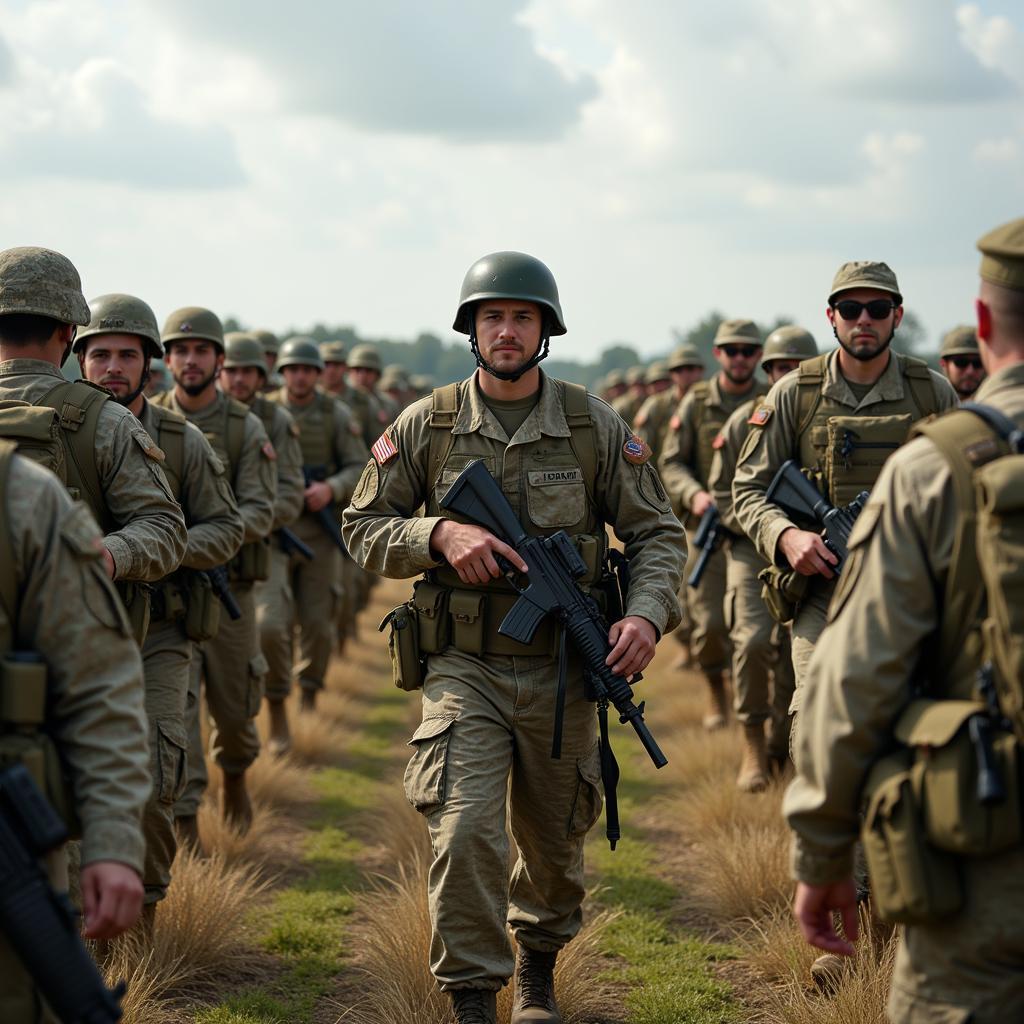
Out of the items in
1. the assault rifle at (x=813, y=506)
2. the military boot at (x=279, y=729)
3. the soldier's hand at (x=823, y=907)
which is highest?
the assault rifle at (x=813, y=506)

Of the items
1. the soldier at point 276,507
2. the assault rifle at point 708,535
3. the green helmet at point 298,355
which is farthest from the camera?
the green helmet at point 298,355

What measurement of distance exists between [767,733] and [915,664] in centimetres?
571

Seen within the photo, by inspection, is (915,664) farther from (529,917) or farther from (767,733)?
(767,733)

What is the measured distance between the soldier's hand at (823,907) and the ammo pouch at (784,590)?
8.74 ft

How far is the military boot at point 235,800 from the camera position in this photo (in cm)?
782

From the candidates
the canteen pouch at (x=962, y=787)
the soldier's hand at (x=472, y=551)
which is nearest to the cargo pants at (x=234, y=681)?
the soldier's hand at (x=472, y=551)

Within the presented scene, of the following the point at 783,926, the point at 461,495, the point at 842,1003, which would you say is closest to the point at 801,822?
the point at 842,1003

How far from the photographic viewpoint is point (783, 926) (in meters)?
5.79

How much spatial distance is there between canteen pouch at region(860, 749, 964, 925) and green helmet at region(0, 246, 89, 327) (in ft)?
9.89

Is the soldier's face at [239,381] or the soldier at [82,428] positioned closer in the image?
the soldier at [82,428]

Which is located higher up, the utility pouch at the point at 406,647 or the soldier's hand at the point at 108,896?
the utility pouch at the point at 406,647

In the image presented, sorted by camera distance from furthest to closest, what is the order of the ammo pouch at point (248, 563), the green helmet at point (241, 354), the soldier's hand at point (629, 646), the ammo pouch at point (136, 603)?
1. the green helmet at point (241, 354)
2. the ammo pouch at point (248, 563)
3. the ammo pouch at point (136, 603)
4. the soldier's hand at point (629, 646)

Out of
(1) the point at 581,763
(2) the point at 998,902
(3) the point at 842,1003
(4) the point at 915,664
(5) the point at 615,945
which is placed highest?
(4) the point at 915,664

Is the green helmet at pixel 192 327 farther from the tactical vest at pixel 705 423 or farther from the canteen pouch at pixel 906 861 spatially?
the canteen pouch at pixel 906 861
